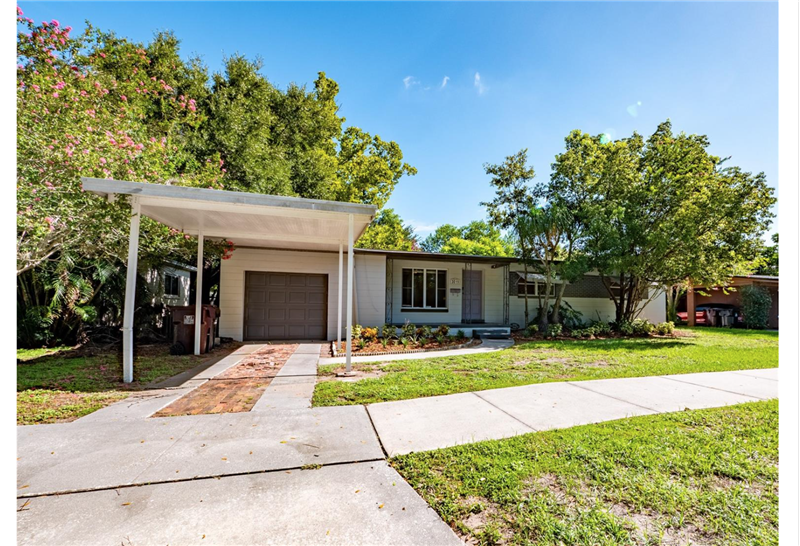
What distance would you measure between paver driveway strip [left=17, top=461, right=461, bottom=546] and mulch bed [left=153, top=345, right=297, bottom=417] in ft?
5.66

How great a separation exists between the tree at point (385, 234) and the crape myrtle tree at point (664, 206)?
1202cm

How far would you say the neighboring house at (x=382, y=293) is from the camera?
34.5 feet

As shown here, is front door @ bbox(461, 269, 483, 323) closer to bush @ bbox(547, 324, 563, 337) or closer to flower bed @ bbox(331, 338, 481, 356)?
bush @ bbox(547, 324, 563, 337)

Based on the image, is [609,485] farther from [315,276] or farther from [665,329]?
[665,329]

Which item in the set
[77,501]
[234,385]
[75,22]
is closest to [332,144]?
[75,22]

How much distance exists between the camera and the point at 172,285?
12.7 m

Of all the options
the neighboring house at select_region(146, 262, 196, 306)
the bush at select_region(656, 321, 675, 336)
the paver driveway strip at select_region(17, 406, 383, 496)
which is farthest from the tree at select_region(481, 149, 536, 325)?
the neighboring house at select_region(146, 262, 196, 306)

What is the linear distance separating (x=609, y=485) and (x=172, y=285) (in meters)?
14.0

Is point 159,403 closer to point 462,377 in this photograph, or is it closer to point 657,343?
point 462,377

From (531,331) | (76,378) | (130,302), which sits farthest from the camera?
(531,331)

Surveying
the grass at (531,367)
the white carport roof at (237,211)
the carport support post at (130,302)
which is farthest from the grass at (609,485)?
the carport support post at (130,302)

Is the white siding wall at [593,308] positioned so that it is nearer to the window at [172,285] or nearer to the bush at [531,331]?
the bush at [531,331]

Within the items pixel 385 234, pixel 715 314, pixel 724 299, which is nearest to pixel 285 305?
pixel 385 234

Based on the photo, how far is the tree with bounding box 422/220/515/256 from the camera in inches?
1592
